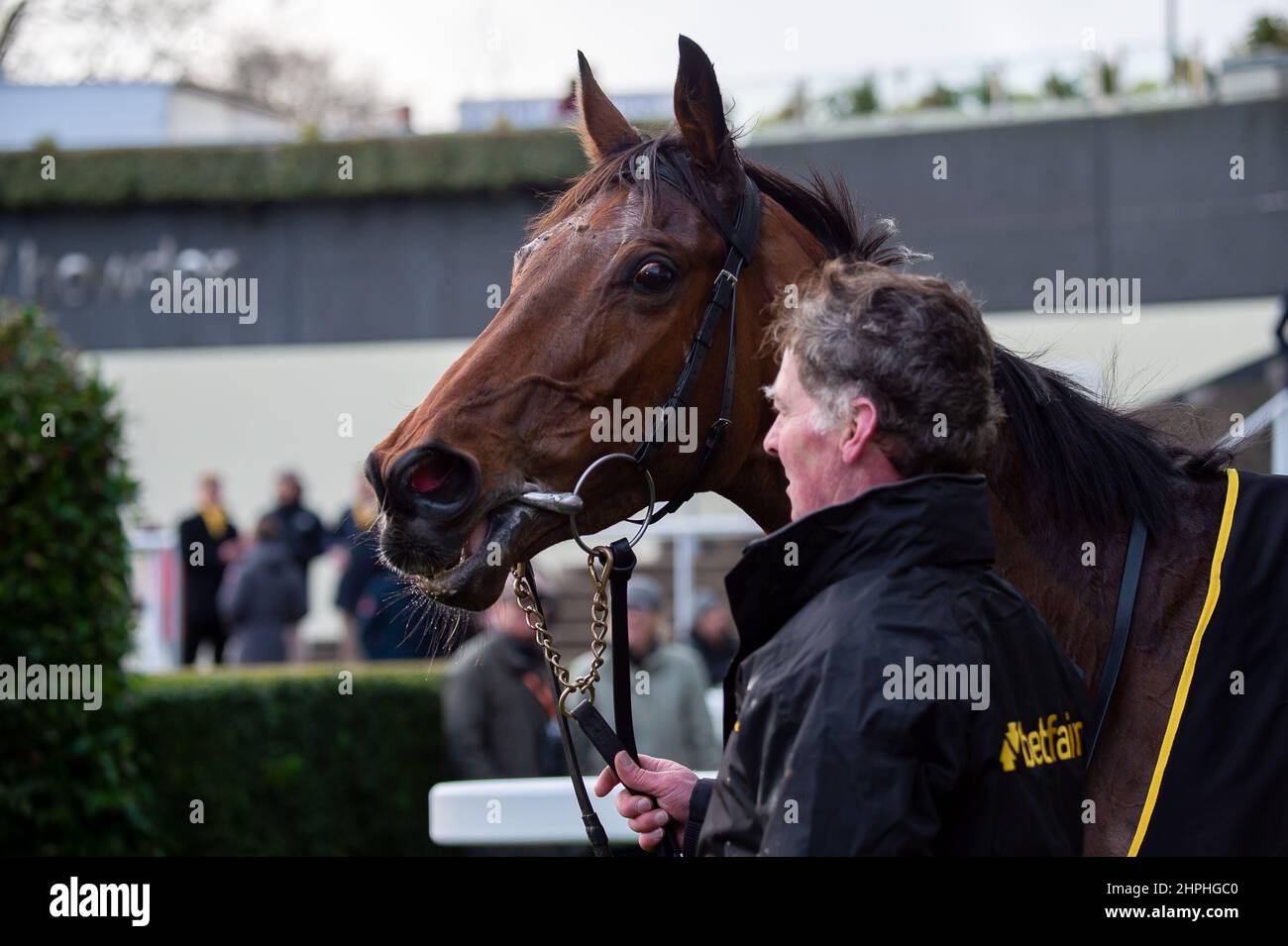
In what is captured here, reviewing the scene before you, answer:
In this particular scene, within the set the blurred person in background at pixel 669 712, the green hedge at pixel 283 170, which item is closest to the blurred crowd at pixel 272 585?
the blurred person in background at pixel 669 712

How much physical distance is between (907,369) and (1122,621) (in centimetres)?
82

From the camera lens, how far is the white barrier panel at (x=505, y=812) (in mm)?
3803

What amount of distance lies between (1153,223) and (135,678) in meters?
10.3

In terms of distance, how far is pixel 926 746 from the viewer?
1.59 meters

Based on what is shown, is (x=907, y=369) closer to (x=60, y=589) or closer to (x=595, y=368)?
(x=595, y=368)

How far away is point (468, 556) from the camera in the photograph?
2.32 m

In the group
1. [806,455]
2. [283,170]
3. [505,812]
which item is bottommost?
[505,812]

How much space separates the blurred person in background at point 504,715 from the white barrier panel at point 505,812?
7.98ft

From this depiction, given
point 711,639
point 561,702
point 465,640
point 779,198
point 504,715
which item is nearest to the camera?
point 561,702

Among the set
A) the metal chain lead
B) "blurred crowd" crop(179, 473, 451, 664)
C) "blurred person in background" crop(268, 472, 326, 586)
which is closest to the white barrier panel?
the metal chain lead

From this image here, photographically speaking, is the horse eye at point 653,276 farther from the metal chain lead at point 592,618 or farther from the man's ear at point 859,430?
the man's ear at point 859,430

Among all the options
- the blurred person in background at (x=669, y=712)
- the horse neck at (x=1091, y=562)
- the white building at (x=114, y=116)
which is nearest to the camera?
the horse neck at (x=1091, y=562)

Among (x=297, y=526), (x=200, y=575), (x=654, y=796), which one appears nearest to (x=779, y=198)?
(x=654, y=796)
